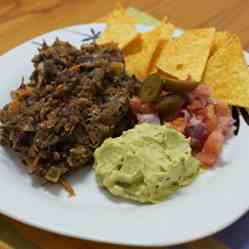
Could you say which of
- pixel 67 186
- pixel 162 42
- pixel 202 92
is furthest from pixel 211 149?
pixel 162 42

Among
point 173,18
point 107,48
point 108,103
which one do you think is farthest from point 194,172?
point 173,18

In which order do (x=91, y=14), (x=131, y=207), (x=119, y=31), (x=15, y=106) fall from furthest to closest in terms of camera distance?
(x=91, y=14)
(x=119, y=31)
(x=15, y=106)
(x=131, y=207)

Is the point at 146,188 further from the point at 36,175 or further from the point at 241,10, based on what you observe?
the point at 241,10

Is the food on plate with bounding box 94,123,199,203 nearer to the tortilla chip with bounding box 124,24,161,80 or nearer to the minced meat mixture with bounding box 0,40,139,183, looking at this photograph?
the minced meat mixture with bounding box 0,40,139,183

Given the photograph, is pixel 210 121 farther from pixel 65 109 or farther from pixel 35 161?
pixel 35 161

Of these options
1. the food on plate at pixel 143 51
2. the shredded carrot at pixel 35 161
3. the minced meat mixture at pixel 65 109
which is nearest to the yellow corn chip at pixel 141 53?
the food on plate at pixel 143 51

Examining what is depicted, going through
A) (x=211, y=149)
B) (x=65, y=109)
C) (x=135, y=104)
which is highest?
(x=65, y=109)
